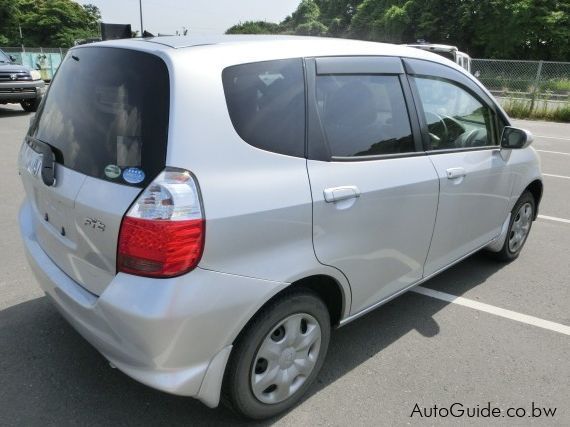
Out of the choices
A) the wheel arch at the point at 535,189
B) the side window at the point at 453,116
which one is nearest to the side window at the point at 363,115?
the side window at the point at 453,116

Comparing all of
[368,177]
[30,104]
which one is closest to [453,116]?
[368,177]

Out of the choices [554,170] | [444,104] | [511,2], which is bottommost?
[554,170]

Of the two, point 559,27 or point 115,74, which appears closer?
point 115,74

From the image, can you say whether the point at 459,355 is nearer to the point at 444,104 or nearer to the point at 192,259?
the point at 444,104

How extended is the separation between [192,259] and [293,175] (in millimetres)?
598

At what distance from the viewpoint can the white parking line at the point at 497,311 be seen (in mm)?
3385

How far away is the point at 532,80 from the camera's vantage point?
18.3 metres

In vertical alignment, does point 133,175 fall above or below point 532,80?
above

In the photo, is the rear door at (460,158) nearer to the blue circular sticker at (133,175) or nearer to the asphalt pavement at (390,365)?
the asphalt pavement at (390,365)

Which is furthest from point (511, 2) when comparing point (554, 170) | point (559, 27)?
point (554, 170)

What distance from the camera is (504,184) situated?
147 inches

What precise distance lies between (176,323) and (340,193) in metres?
0.96

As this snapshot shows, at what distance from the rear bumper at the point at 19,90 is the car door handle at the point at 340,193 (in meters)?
13.0

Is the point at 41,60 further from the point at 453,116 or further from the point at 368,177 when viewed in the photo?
the point at 368,177
